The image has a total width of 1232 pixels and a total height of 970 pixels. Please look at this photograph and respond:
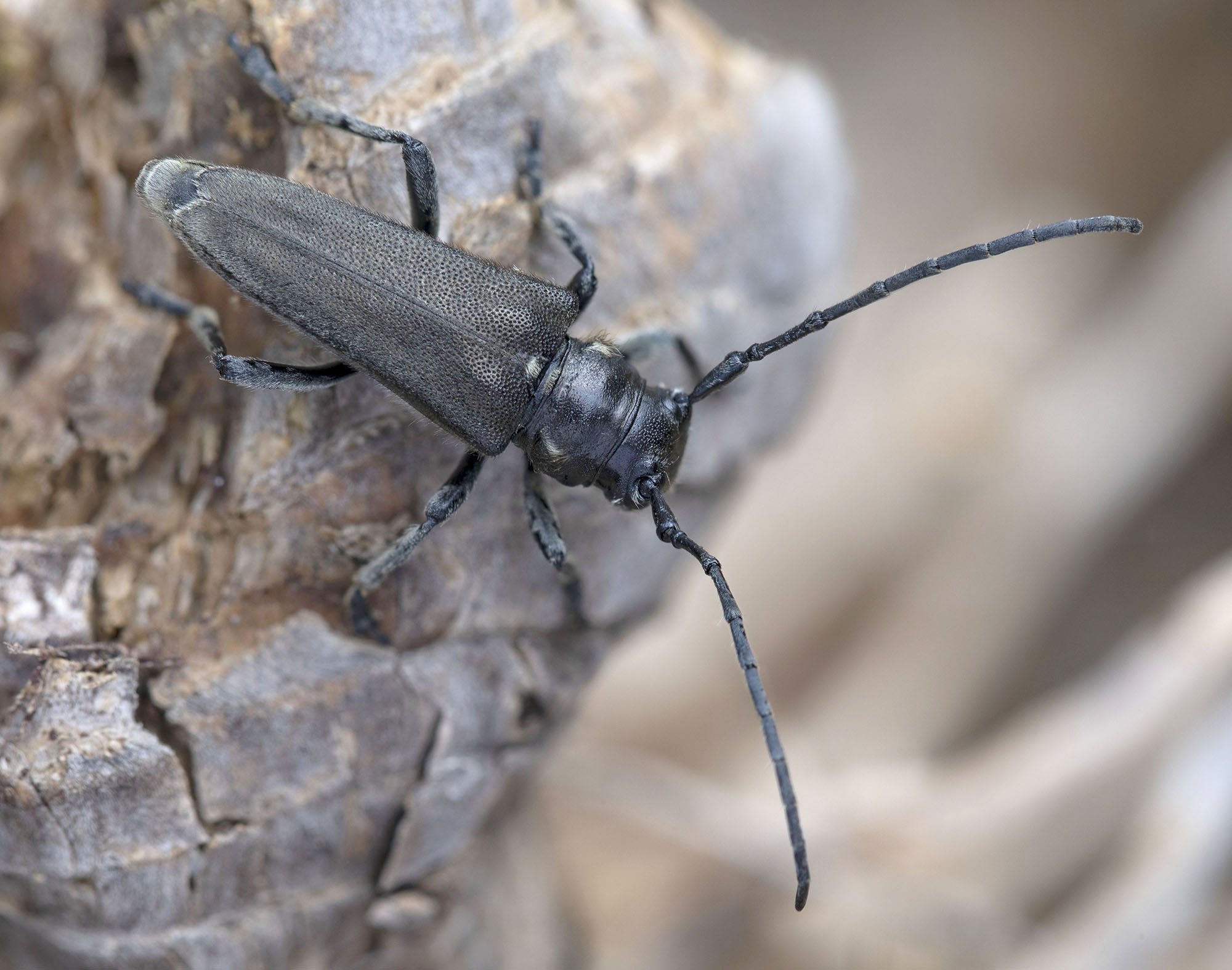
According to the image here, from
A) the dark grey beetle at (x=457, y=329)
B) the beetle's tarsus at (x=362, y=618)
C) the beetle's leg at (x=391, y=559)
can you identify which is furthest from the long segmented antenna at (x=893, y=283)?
the beetle's tarsus at (x=362, y=618)

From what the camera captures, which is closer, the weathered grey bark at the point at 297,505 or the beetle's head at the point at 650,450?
the weathered grey bark at the point at 297,505

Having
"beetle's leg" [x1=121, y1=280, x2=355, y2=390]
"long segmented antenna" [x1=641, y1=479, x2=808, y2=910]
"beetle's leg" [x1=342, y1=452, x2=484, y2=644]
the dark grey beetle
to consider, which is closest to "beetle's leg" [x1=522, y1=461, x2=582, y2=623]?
the dark grey beetle

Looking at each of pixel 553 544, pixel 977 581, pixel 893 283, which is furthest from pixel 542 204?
pixel 977 581

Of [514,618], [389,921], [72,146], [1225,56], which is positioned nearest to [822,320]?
[514,618]

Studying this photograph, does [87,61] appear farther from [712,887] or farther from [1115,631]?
[1115,631]

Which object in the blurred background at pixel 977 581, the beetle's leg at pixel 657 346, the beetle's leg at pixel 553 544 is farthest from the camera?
the blurred background at pixel 977 581

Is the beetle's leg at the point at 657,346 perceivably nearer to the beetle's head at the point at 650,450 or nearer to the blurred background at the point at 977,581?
the beetle's head at the point at 650,450
